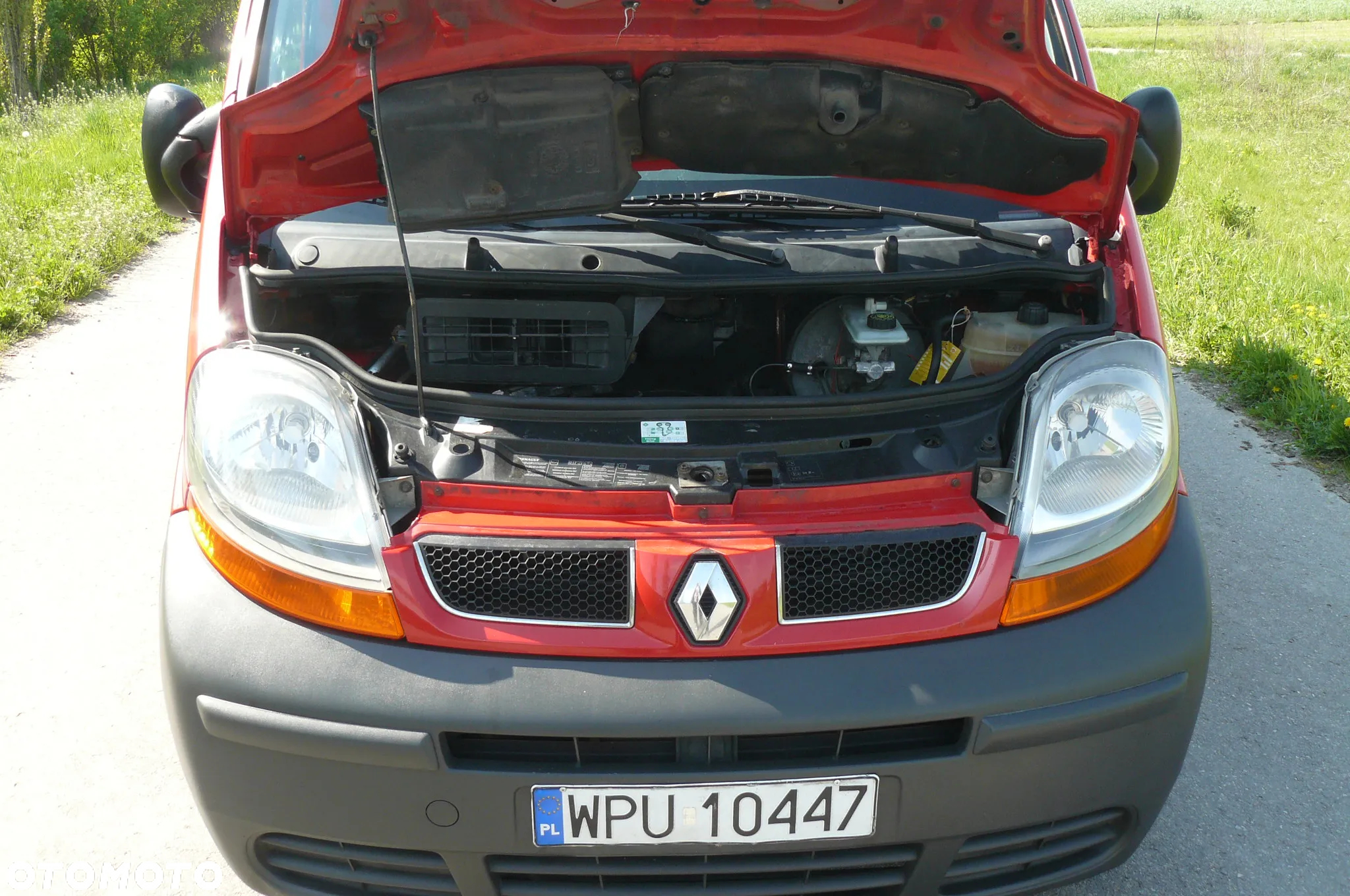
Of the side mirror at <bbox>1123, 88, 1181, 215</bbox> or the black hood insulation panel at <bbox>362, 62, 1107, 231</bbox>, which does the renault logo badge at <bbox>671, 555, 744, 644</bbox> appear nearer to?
the black hood insulation panel at <bbox>362, 62, 1107, 231</bbox>

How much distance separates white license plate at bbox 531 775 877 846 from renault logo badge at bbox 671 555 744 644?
0.22m

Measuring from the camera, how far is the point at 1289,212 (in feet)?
29.4

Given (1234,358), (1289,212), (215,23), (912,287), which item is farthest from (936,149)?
(215,23)

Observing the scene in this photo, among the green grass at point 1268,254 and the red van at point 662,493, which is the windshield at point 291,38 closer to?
the red van at point 662,493

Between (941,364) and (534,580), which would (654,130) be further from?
(534,580)

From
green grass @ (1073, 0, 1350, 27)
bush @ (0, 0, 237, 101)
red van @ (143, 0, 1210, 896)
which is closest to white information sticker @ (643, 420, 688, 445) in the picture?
red van @ (143, 0, 1210, 896)

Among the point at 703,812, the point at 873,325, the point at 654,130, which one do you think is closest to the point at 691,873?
the point at 703,812

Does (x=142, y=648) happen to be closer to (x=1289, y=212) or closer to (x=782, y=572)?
(x=782, y=572)

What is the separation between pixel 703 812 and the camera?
161cm

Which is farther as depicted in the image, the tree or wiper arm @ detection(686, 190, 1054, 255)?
the tree

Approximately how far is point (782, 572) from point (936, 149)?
1206 millimetres

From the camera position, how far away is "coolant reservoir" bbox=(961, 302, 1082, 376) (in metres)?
2.34

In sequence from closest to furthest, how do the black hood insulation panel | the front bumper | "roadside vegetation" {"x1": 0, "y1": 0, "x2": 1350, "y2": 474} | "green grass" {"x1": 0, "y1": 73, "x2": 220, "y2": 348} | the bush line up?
the front bumper, the black hood insulation panel, "roadside vegetation" {"x1": 0, "y1": 0, "x2": 1350, "y2": 474}, "green grass" {"x1": 0, "y1": 73, "x2": 220, "y2": 348}, the bush

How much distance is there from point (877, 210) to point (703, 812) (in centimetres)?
163
